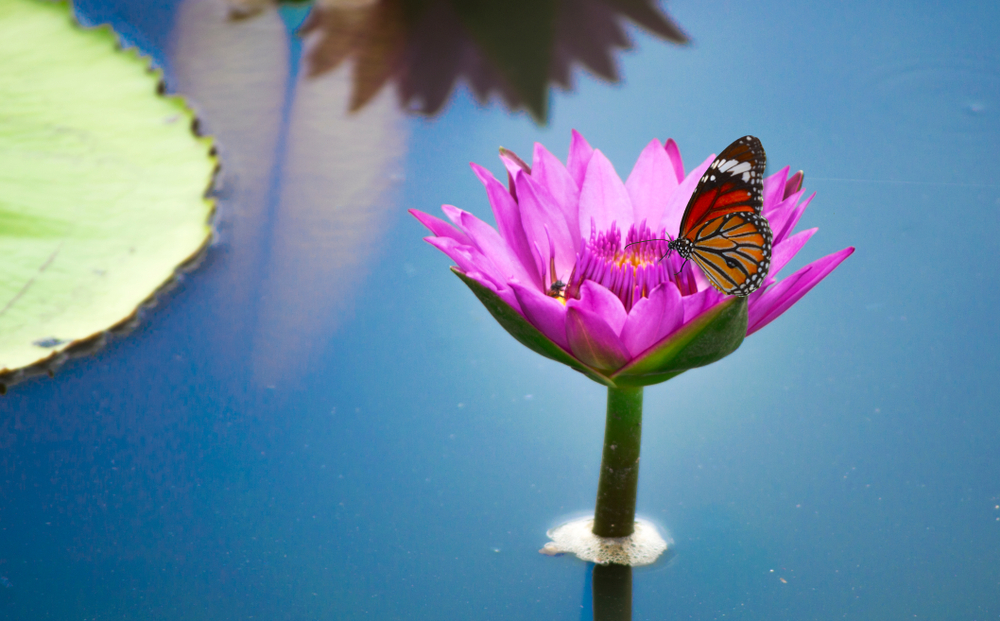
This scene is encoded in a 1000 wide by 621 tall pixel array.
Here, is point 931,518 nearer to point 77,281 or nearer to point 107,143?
point 77,281

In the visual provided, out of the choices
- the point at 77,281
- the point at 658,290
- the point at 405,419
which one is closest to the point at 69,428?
the point at 77,281

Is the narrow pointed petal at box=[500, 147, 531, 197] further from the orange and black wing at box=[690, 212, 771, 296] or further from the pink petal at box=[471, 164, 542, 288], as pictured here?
the orange and black wing at box=[690, 212, 771, 296]

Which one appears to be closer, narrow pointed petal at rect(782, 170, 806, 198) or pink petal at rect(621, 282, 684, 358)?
pink petal at rect(621, 282, 684, 358)

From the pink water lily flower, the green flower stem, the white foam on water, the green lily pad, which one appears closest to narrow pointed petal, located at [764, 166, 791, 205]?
the pink water lily flower

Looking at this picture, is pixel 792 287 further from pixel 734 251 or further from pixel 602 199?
pixel 602 199

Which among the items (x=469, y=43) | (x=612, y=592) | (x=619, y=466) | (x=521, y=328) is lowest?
(x=612, y=592)

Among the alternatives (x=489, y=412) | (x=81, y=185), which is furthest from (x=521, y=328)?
(x=81, y=185)

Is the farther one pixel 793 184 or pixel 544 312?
pixel 793 184
